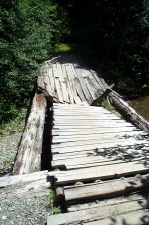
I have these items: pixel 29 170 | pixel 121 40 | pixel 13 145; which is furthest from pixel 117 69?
pixel 29 170

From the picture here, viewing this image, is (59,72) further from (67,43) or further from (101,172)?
(67,43)

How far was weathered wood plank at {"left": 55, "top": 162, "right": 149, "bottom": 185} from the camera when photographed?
5.03 meters

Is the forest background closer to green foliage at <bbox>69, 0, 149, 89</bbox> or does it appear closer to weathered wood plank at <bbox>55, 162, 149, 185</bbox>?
green foliage at <bbox>69, 0, 149, 89</bbox>

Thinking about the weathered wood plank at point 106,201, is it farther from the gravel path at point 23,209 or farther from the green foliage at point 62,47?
the green foliage at point 62,47

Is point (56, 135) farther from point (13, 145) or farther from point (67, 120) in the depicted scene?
point (13, 145)

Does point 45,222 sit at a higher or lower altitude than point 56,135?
lower

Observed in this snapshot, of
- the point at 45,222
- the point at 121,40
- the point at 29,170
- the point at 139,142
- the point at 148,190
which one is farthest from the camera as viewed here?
the point at 121,40

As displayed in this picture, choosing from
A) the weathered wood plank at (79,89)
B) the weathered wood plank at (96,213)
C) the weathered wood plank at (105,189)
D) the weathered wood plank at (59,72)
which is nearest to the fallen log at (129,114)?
the weathered wood plank at (79,89)

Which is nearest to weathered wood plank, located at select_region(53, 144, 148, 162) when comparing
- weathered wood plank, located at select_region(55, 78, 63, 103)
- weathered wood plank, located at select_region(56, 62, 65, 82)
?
weathered wood plank, located at select_region(55, 78, 63, 103)

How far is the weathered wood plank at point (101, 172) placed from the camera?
5027mm

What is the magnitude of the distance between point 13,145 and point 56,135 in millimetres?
2264

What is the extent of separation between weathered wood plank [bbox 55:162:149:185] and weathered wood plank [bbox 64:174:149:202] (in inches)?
7.5

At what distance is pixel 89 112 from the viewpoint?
9.33 m

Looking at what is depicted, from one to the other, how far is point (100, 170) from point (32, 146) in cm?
245
